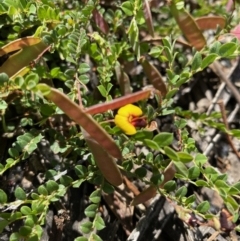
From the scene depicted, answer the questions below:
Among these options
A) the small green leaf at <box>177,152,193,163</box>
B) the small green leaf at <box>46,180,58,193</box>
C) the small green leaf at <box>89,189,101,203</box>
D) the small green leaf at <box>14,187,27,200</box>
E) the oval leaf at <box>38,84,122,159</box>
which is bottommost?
the small green leaf at <box>89,189,101,203</box>

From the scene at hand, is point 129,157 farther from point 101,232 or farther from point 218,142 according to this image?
point 218,142

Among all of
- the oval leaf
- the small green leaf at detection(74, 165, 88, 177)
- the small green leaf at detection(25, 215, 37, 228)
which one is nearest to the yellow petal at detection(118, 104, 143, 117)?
the oval leaf

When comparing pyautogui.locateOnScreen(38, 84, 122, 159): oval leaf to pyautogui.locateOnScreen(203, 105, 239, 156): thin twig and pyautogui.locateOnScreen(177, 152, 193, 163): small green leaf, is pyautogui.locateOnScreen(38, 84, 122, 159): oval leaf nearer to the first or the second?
pyautogui.locateOnScreen(177, 152, 193, 163): small green leaf

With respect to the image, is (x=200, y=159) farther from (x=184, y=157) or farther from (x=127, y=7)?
(x=127, y=7)

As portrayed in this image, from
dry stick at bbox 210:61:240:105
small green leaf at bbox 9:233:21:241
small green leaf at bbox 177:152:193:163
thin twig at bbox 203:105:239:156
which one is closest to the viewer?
small green leaf at bbox 177:152:193:163

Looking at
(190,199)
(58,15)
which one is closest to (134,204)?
(190,199)

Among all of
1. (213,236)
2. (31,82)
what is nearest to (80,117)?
(31,82)

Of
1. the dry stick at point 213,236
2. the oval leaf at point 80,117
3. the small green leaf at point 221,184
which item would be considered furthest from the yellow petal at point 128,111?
the dry stick at point 213,236
